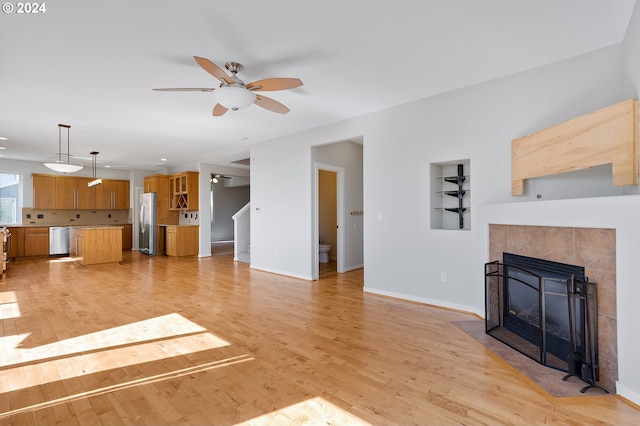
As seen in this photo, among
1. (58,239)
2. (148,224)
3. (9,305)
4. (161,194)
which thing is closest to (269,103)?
(9,305)

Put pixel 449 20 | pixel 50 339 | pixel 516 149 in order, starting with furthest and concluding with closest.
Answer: pixel 516 149 → pixel 50 339 → pixel 449 20

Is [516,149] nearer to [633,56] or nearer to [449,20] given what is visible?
[633,56]

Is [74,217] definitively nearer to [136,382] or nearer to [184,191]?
[184,191]

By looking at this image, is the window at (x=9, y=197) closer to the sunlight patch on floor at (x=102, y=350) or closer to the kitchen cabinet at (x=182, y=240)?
the kitchen cabinet at (x=182, y=240)

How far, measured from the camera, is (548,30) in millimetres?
2557

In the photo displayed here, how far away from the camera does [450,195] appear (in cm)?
403

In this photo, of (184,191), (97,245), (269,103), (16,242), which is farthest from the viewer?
(184,191)

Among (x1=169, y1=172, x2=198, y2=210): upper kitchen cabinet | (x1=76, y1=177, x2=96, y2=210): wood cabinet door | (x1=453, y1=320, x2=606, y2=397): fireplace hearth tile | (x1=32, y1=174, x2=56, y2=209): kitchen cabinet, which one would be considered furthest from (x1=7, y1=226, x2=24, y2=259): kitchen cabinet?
(x1=453, y1=320, x2=606, y2=397): fireplace hearth tile

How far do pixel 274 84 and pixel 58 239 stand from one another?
8849 millimetres

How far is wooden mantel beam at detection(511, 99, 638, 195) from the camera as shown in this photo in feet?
7.21

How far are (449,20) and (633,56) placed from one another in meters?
1.45

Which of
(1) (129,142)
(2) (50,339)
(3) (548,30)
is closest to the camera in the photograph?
(3) (548,30)

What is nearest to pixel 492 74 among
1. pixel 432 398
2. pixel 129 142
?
pixel 432 398

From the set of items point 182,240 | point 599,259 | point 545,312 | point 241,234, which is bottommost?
point 545,312
